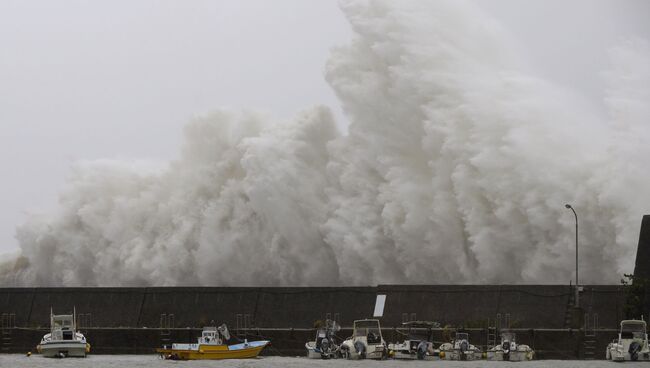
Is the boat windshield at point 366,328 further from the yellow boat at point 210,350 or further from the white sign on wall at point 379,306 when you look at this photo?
the yellow boat at point 210,350

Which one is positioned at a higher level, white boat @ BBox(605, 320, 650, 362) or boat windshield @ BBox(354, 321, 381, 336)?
boat windshield @ BBox(354, 321, 381, 336)

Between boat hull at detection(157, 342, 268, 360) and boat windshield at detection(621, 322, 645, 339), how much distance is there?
43.9 ft

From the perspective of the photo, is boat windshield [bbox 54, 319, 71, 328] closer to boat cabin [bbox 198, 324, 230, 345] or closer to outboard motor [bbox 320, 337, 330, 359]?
boat cabin [bbox 198, 324, 230, 345]

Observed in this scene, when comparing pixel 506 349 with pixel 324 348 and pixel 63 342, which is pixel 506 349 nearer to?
pixel 324 348

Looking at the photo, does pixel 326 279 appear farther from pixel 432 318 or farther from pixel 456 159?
pixel 432 318

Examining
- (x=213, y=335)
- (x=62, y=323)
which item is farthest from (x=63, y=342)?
Answer: (x=213, y=335)

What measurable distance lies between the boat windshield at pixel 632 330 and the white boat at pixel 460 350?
5403mm

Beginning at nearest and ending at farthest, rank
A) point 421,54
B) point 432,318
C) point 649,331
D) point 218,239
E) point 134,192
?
point 649,331
point 432,318
point 421,54
point 218,239
point 134,192

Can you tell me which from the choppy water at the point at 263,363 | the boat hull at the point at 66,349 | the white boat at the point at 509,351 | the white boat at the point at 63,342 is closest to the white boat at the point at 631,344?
the choppy water at the point at 263,363

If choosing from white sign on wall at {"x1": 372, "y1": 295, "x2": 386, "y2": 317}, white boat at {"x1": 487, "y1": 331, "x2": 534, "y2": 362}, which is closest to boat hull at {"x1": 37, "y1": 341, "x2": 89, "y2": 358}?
white sign on wall at {"x1": 372, "y1": 295, "x2": 386, "y2": 317}

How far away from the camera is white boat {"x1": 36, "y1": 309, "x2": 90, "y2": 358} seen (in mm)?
59938

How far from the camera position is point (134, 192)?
87.8 m

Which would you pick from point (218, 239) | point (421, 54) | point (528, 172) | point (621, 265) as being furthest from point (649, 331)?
point (218, 239)

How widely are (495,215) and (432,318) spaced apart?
31.1 feet
